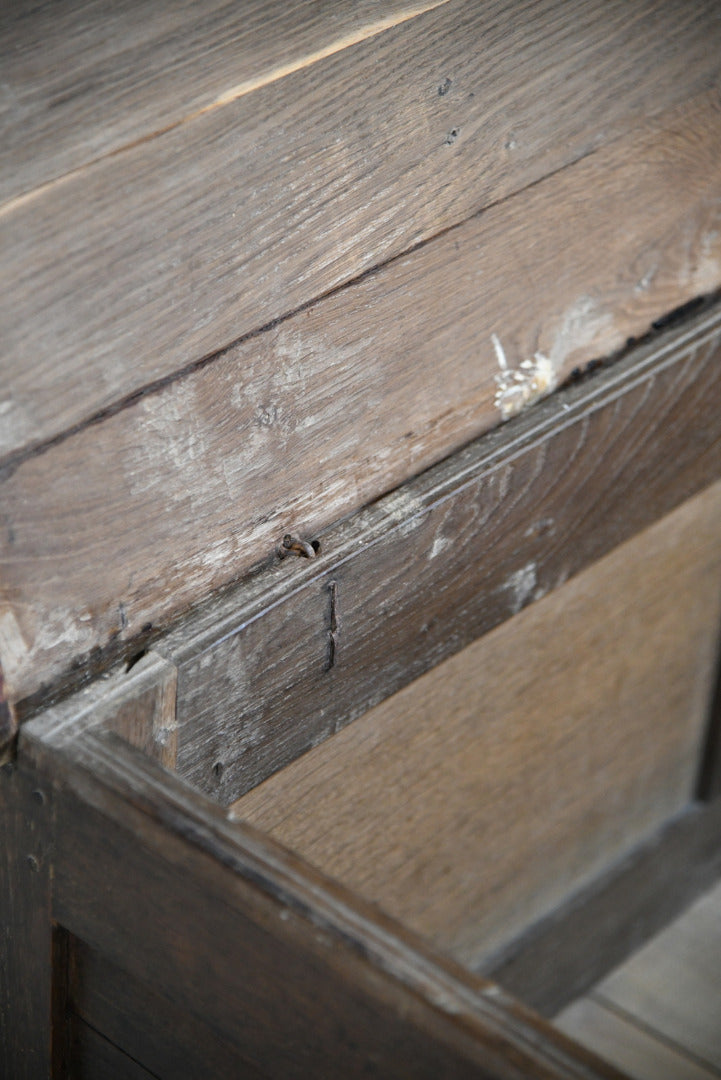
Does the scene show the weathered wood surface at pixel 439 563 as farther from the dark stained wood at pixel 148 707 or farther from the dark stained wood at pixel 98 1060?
the dark stained wood at pixel 98 1060

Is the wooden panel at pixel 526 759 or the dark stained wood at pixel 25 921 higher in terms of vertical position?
the wooden panel at pixel 526 759

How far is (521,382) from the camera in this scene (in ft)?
3.67

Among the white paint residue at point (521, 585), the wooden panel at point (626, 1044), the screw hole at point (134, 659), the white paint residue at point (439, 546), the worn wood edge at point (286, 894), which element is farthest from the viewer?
the wooden panel at point (626, 1044)

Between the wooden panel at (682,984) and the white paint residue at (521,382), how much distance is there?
908 millimetres

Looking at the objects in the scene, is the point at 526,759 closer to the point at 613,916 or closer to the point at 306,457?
the point at 613,916

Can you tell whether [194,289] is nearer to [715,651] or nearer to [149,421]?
[149,421]

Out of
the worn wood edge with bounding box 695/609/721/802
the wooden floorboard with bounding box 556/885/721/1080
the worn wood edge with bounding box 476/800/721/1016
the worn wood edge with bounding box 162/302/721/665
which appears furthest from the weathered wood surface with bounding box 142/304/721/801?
the wooden floorboard with bounding box 556/885/721/1080

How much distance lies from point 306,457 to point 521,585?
30 centimetres

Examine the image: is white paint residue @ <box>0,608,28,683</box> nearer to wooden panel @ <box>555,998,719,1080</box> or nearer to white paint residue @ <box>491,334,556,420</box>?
white paint residue @ <box>491,334,556,420</box>

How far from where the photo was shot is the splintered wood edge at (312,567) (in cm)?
85

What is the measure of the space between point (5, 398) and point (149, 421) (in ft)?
0.36

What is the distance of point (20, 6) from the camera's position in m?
0.80

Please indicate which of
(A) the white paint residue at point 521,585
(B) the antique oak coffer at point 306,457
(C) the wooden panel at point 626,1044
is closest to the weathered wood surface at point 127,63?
(B) the antique oak coffer at point 306,457

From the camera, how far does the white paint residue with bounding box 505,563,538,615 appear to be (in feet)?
3.79
